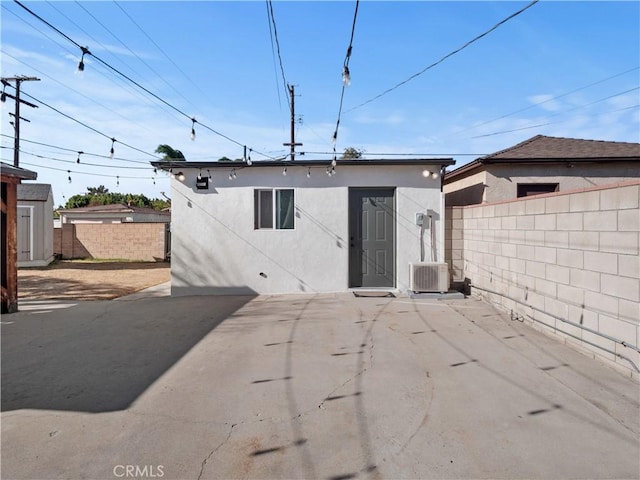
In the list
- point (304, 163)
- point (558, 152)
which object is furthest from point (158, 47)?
point (558, 152)

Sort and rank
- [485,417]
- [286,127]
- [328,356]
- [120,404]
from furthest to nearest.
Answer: [286,127] < [328,356] < [120,404] < [485,417]

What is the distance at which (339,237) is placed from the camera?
7973 millimetres

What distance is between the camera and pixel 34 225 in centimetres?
1503

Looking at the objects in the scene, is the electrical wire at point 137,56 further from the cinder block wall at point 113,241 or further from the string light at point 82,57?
the cinder block wall at point 113,241

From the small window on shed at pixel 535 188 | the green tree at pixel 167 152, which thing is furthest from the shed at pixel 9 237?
the green tree at pixel 167 152

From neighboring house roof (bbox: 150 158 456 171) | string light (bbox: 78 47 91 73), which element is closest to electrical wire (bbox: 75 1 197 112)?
string light (bbox: 78 47 91 73)

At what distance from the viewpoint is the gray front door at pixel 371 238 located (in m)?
8.04

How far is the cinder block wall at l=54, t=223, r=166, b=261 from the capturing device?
55.8ft

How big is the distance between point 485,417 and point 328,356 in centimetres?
180

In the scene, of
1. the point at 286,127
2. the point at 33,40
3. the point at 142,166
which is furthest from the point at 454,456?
the point at 142,166

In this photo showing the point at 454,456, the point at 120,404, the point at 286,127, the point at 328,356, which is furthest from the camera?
the point at 286,127

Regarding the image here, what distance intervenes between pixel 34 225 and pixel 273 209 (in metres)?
13.3

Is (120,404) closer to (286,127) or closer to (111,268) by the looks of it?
(111,268)

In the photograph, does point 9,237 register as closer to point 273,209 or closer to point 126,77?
point 126,77
